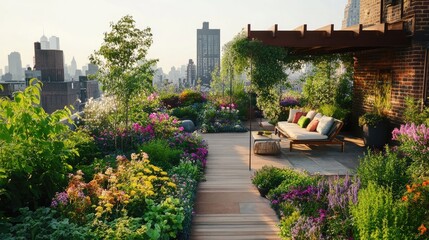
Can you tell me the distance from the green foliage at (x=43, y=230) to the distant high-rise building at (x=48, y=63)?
3457 inches

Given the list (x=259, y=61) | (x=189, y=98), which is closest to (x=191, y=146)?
(x=259, y=61)

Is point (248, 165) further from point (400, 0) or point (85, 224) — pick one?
point (400, 0)

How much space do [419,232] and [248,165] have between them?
4.88m

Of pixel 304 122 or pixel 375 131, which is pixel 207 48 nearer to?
pixel 304 122

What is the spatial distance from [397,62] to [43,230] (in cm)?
912

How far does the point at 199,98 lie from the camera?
59.0 feet

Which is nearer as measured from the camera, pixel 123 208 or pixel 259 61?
pixel 123 208

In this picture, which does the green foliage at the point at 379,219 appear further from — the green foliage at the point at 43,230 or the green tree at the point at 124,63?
the green tree at the point at 124,63

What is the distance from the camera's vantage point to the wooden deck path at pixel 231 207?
15.9 ft

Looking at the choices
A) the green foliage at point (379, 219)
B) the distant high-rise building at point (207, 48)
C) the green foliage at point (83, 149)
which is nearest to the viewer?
the green foliage at point (379, 219)

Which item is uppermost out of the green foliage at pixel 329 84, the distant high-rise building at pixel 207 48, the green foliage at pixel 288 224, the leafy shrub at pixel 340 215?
the distant high-rise building at pixel 207 48

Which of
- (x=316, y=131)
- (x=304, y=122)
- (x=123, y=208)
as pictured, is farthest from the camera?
(x=304, y=122)

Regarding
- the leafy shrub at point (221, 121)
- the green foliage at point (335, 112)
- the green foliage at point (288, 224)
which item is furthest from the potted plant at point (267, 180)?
the leafy shrub at point (221, 121)

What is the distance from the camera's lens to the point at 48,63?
277ft
